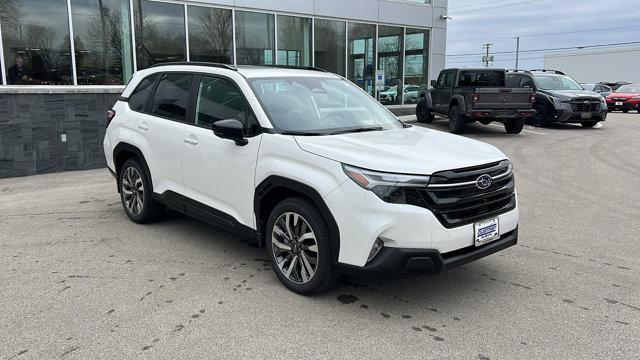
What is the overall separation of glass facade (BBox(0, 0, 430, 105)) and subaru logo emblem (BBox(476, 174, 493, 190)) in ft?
34.5

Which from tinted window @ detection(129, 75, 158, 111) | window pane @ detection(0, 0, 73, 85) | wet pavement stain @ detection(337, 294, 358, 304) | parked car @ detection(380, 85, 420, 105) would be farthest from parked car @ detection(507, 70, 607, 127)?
wet pavement stain @ detection(337, 294, 358, 304)

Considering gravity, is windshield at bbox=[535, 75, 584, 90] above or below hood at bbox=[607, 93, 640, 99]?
above

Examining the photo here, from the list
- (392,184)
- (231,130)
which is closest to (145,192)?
(231,130)

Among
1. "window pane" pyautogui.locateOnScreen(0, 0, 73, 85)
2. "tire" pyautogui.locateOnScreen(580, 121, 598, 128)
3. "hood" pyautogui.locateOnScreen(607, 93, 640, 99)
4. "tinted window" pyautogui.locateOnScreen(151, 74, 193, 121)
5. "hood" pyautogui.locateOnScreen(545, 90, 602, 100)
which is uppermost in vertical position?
"window pane" pyautogui.locateOnScreen(0, 0, 73, 85)

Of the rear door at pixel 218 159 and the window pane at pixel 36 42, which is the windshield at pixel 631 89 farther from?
the rear door at pixel 218 159

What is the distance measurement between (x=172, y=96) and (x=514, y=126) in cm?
1218

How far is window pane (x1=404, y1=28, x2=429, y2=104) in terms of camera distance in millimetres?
19547

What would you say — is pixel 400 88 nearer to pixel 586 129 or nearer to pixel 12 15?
pixel 586 129

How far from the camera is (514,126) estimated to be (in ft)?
49.8

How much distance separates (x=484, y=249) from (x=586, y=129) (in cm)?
1451

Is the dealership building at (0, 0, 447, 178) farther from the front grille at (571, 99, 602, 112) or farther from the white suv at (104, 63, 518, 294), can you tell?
the front grille at (571, 99, 602, 112)

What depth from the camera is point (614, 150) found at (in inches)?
468

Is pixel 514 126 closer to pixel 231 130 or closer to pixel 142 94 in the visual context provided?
pixel 142 94

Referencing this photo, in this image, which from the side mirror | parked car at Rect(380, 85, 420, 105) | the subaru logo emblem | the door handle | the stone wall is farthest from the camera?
parked car at Rect(380, 85, 420, 105)
